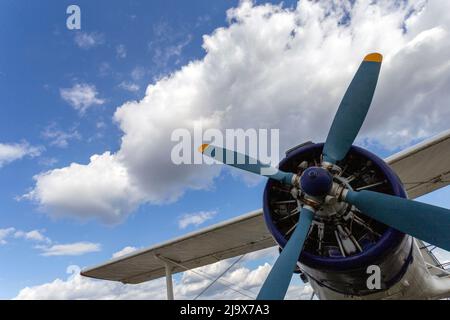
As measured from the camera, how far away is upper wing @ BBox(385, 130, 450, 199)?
293 inches

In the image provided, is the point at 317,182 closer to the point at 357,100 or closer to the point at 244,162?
the point at 244,162

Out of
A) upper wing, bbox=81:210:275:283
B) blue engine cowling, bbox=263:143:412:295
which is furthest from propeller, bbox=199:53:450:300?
upper wing, bbox=81:210:275:283

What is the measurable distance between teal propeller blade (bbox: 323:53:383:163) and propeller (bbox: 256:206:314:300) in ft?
4.08

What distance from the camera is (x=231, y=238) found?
1055 centimetres

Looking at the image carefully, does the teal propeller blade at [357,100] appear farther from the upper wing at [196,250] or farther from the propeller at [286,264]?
the upper wing at [196,250]

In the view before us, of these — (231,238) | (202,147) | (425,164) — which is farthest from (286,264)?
(231,238)

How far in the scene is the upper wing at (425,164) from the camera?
24.4 feet

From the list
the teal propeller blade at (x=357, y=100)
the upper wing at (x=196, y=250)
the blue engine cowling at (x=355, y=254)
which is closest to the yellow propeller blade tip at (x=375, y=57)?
the teal propeller blade at (x=357, y=100)

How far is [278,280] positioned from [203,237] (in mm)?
5670

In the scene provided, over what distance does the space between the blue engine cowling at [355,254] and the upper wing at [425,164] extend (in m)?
2.50

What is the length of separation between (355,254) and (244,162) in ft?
7.64
